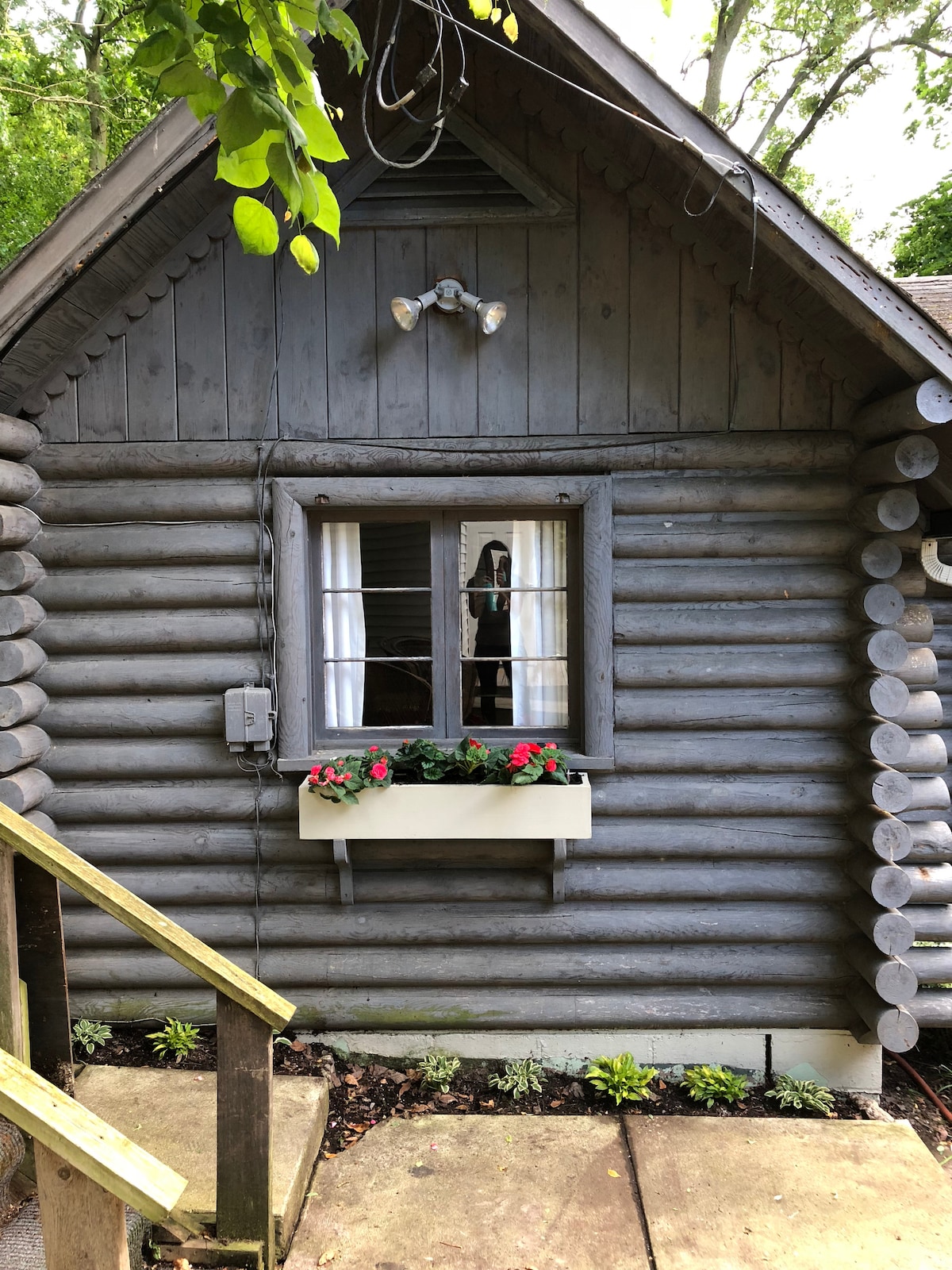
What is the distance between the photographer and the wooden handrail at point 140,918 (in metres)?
2.58

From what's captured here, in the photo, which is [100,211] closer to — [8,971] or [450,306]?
[450,306]

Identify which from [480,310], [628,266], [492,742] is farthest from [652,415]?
[492,742]

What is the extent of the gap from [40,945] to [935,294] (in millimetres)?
6174

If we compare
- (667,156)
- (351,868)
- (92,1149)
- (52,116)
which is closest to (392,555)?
(351,868)

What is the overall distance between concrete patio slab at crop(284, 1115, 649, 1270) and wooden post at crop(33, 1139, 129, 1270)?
142cm

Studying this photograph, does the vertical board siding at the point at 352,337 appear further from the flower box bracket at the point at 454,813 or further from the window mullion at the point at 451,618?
the flower box bracket at the point at 454,813

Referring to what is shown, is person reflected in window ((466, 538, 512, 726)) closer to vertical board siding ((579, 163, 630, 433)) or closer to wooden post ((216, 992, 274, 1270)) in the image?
vertical board siding ((579, 163, 630, 433))

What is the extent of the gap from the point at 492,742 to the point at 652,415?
1.96 m

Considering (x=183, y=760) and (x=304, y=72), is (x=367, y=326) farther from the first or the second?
(x=183, y=760)

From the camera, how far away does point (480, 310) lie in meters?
3.87

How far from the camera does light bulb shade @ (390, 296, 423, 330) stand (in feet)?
12.4

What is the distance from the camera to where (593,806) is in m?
4.10

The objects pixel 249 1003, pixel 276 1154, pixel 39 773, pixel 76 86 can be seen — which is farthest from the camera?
pixel 76 86

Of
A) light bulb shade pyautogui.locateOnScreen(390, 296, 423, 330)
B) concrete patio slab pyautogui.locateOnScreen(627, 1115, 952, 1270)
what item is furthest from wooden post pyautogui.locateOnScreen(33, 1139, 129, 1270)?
light bulb shade pyautogui.locateOnScreen(390, 296, 423, 330)
